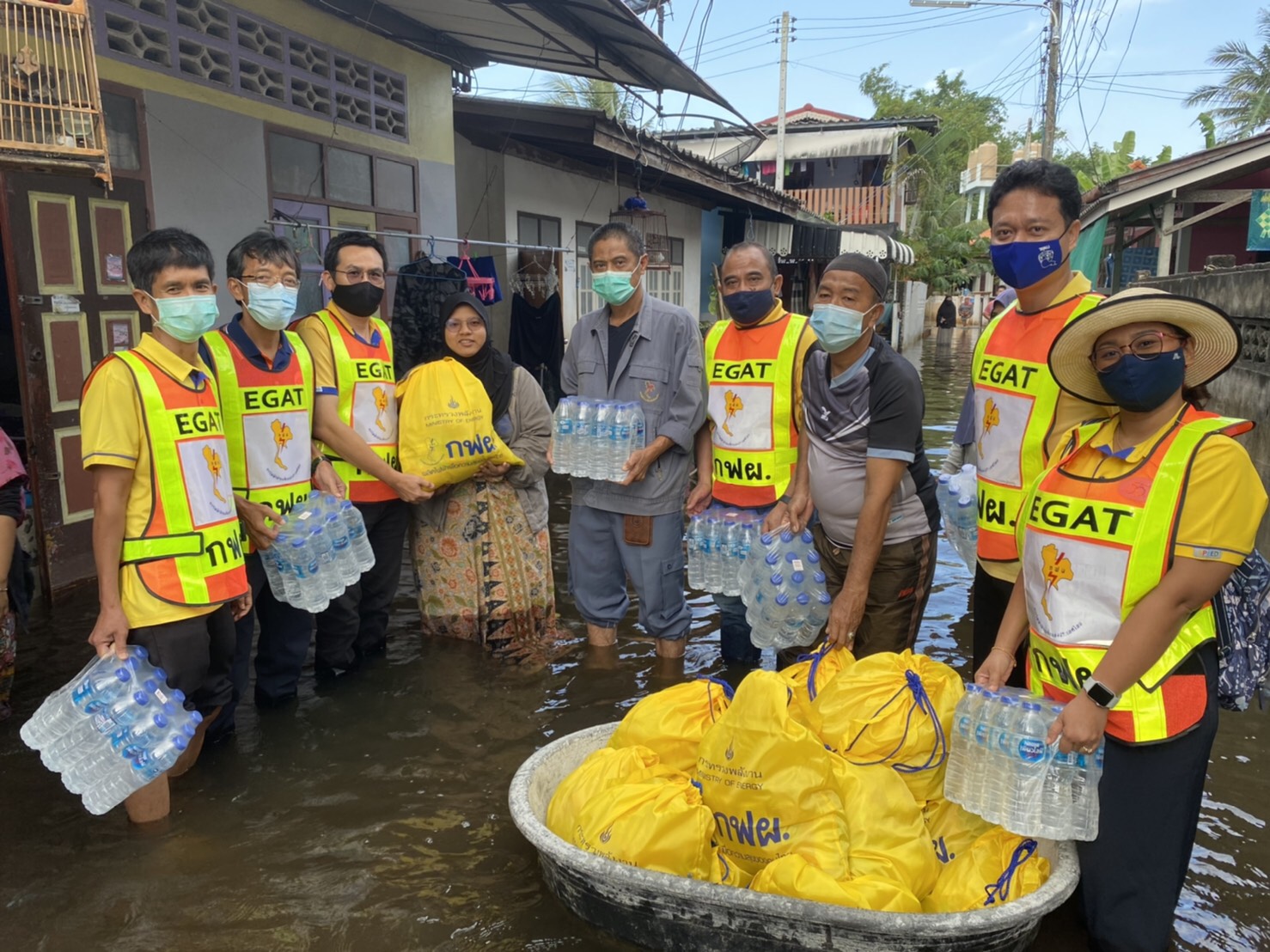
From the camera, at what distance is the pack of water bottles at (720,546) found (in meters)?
4.25

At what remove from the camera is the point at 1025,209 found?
3127mm

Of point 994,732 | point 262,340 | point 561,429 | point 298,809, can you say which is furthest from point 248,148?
point 994,732

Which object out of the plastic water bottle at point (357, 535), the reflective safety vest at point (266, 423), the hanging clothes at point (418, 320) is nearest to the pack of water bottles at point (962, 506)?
the hanging clothes at point (418, 320)

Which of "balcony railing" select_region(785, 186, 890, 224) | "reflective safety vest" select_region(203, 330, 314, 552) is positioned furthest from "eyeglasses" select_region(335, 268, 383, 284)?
"balcony railing" select_region(785, 186, 890, 224)

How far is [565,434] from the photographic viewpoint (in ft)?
15.0

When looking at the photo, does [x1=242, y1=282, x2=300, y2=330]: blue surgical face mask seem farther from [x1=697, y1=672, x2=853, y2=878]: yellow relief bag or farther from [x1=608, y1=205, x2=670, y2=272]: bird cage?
[x1=608, y1=205, x2=670, y2=272]: bird cage

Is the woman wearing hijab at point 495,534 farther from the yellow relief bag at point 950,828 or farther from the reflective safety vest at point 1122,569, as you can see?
the reflective safety vest at point 1122,569

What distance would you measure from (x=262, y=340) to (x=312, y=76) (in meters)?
4.41

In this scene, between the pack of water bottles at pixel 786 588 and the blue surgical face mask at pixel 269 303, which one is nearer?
the blue surgical face mask at pixel 269 303

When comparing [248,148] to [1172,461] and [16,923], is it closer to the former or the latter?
[16,923]

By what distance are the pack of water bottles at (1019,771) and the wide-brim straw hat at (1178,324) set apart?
37.5 inches

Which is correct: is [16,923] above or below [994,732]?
below

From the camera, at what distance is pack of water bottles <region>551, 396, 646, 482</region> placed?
443 centimetres

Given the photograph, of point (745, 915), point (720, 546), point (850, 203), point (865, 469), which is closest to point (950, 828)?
point (745, 915)
